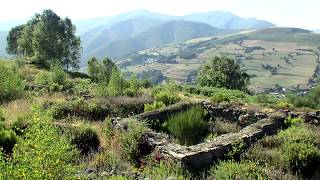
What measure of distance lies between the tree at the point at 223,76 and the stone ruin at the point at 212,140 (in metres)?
44.6

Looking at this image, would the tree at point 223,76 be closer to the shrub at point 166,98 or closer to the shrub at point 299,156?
the shrub at point 166,98

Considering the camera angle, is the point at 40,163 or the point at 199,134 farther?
the point at 199,134

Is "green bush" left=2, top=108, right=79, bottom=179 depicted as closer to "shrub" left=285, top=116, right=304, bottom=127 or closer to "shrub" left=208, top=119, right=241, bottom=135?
"shrub" left=208, top=119, right=241, bottom=135

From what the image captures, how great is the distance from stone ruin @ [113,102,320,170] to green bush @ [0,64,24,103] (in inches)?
308

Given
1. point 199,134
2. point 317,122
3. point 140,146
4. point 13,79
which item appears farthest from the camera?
point 13,79

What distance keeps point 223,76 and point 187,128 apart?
49316 mm

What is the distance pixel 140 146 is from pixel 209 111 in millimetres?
6928

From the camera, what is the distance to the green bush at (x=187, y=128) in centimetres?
1456

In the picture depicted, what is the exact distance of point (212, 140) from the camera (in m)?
12.8

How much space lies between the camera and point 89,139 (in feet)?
45.1

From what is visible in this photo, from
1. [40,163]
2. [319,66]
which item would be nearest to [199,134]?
[40,163]

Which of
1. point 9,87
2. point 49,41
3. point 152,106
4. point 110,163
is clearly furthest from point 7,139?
point 49,41

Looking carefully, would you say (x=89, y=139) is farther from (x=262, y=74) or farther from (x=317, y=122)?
(x=262, y=74)

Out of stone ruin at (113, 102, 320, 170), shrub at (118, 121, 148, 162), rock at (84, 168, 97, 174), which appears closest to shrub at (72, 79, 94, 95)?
stone ruin at (113, 102, 320, 170)
